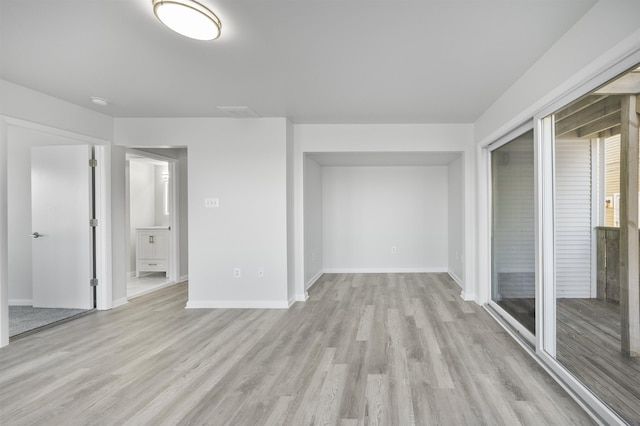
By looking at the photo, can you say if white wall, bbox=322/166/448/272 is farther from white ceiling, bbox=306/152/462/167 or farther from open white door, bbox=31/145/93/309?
open white door, bbox=31/145/93/309

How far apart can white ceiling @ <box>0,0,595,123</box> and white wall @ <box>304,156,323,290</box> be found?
5.41 feet

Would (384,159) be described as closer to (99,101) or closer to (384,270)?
(384,270)

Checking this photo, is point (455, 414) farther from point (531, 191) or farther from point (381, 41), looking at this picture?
point (381, 41)

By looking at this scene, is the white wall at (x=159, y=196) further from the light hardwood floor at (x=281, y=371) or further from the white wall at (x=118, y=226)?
the light hardwood floor at (x=281, y=371)

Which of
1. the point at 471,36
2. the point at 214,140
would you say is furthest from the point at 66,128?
the point at 471,36

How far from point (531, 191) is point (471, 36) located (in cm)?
154

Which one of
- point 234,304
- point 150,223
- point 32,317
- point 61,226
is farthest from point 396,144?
point 150,223

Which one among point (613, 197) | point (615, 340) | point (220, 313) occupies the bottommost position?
point (220, 313)

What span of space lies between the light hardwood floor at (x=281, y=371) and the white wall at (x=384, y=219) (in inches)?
93.8

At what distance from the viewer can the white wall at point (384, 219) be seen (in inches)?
246

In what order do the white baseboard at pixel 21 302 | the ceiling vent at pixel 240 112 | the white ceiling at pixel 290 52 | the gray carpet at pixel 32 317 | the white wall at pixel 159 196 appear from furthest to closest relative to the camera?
the white wall at pixel 159 196, the white baseboard at pixel 21 302, the ceiling vent at pixel 240 112, the gray carpet at pixel 32 317, the white ceiling at pixel 290 52

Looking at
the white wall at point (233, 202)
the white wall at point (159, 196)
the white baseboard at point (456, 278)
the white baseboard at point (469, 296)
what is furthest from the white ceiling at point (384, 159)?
the white wall at point (159, 196)

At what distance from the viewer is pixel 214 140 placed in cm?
420

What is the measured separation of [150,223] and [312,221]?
11.7 ft
